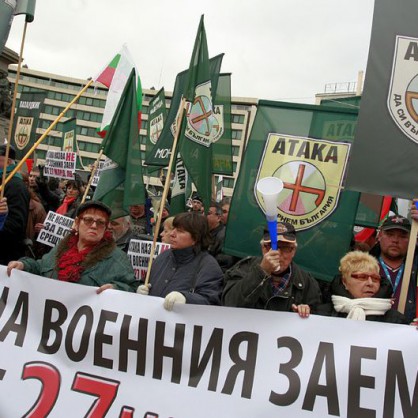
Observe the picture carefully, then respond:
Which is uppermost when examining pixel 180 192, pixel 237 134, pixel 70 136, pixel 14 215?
pixel 237 134

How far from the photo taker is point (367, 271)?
302 cm

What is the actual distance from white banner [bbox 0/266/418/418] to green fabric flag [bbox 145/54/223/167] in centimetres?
388

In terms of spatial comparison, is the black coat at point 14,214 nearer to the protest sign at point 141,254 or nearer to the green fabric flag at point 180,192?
the protest sign at point 141,254

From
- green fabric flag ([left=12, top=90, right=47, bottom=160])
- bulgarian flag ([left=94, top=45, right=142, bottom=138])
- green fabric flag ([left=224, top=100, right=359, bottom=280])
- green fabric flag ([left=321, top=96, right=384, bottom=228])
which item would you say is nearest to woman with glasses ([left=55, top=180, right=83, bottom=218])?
bulgarian flag ([left=94, top=45, right=142, bottom=138])

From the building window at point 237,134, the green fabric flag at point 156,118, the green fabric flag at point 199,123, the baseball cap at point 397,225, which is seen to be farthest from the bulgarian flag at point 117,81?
the building window at point 237,134

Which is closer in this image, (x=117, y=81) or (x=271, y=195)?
(x=271, y=195)

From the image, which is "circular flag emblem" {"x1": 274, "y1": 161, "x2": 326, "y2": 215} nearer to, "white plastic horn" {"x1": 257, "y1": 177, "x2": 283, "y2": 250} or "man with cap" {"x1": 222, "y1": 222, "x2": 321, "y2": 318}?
"man with cap" {"x1": 222, "y1": 222, "x2": 321, "y2": 318}

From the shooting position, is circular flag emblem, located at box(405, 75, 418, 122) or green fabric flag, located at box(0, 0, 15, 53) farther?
green fabric flag, located at box(0, 0, 15, 53)

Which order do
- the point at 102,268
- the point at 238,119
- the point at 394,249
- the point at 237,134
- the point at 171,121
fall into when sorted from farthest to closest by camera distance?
the point at 238,119
the point at 237,134
the point at 171,121
the point at 394,249
the point at 102,268

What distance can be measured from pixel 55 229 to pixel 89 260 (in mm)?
2320

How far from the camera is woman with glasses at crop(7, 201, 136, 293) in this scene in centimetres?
330

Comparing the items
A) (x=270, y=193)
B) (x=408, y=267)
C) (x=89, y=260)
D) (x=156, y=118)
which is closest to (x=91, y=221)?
(x=89, y=260)

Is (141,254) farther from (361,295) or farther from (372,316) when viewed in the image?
(372,316)

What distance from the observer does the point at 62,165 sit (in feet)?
26.9
